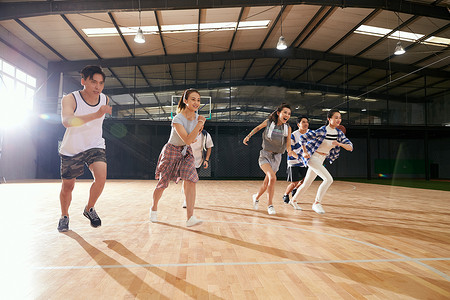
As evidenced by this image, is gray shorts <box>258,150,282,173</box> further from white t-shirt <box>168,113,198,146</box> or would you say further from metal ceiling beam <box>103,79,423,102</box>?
metal ceiling beam <box>103,79,423,102</box>

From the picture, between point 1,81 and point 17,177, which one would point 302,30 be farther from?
point 17,177

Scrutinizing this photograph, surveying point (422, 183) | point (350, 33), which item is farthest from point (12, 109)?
point (422, 183)

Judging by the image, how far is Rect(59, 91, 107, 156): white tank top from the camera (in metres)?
2.86

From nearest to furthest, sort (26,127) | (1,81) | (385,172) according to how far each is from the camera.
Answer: (1,81) < (26,127) < (385,172)

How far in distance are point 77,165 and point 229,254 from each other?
1655 mm

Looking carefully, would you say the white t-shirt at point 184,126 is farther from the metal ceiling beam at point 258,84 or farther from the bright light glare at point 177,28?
the metal ceiling beam at point 258,84

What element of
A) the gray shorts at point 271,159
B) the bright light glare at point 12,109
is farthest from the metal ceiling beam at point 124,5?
the gray shorts at point 271,159

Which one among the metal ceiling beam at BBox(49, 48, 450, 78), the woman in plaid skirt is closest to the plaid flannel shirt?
the woman in plaid skirt

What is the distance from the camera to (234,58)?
1538 cm

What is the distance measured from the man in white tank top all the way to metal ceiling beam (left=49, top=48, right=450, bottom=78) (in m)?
12.6

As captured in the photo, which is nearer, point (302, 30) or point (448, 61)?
point (302, 30)

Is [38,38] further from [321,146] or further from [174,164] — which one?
[321,146]

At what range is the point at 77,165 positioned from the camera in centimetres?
289

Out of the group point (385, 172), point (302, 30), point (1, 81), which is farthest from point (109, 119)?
point (385, 172)
